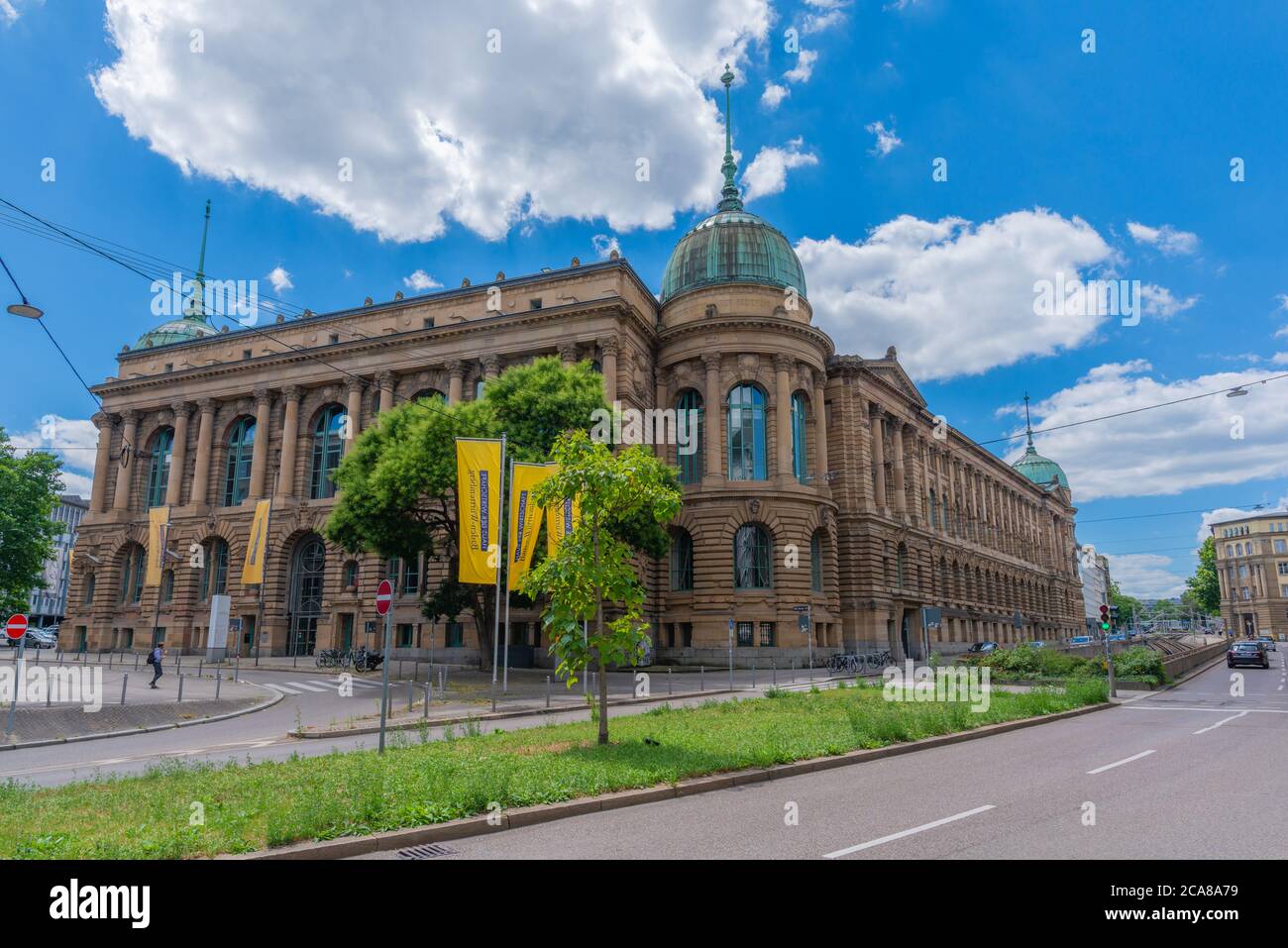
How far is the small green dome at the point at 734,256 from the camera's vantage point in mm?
53125

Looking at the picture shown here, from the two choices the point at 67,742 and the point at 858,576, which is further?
the point at 858,576

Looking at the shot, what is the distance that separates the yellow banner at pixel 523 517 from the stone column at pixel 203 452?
138 ft

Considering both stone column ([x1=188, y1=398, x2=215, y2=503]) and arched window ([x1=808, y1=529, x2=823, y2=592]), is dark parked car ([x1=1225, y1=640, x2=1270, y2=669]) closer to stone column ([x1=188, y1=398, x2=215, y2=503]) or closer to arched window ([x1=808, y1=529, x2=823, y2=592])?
arched window ([x1=808, y1=529, x2=823, y2=592])

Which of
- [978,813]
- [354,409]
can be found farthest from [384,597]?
[354,409]

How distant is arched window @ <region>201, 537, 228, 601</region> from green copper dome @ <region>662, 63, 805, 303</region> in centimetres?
3762

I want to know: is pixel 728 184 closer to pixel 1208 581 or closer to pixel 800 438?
pixel 800 438

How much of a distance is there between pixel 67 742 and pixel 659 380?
3942cm

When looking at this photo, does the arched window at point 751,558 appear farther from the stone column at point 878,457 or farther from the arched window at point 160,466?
the arched window at point 160,466

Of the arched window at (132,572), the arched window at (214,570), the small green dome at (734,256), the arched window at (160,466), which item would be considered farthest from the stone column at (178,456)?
the small green dome at (734,256)

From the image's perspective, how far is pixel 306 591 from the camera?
5459cm

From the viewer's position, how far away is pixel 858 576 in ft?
178

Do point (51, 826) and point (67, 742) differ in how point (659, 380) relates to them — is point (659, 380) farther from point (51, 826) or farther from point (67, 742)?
point (51, 826)

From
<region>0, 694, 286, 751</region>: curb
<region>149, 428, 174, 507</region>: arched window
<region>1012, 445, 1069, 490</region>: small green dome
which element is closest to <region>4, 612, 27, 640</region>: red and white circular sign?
<region>0, 694, 286, 751</region>: curb
